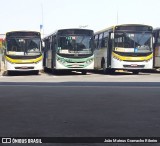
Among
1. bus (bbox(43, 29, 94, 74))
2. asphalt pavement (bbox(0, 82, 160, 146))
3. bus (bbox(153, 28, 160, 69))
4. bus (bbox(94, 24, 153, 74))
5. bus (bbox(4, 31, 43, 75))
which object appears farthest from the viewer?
bus (bbox(153, 28, 160, 69))

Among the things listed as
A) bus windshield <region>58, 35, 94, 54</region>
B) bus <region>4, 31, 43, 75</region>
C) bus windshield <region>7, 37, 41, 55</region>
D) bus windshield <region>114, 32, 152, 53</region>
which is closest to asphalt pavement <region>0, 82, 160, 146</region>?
bus windshield <region>114, 32, 152, 53</region>

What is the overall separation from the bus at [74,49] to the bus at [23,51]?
4.20ft

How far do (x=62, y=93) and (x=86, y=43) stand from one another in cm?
1170

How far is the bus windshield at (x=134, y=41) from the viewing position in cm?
2358

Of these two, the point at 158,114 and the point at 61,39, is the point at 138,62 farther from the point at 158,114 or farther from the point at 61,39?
the point at 158,114

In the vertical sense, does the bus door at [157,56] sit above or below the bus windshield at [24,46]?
below

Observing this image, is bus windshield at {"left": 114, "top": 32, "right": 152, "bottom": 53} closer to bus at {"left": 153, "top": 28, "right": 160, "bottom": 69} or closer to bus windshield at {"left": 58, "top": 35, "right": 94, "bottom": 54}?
bus windshield at {"left": 58, "top": 35, "right": 94, "bottom": 54}

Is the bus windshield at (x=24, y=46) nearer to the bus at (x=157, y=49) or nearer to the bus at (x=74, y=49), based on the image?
the bus at (x=74, y=49)

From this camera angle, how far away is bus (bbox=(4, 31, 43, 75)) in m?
24.2

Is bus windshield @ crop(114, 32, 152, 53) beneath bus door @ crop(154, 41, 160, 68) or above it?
above

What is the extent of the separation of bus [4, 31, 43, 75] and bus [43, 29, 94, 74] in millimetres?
1282

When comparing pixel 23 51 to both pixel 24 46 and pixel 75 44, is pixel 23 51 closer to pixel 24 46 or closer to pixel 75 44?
pixel 24 46

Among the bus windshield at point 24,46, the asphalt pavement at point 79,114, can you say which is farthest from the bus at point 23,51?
the asphalt pavement at point 79,114

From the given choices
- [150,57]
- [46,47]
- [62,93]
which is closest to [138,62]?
[150,57]
